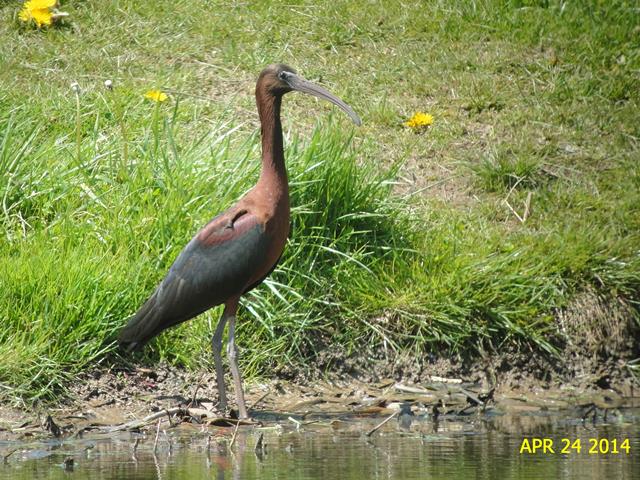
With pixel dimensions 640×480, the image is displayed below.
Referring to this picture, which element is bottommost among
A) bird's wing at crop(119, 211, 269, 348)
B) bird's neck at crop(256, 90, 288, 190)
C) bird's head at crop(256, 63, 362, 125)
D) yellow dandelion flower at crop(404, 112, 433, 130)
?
bird's wing at crop(119, 211, 269, 348)

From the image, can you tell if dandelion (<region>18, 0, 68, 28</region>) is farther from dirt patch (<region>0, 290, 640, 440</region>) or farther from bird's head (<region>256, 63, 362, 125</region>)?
dirt patch (<region>0, 290, 640, 440</region>)

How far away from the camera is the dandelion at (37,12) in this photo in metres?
9.44

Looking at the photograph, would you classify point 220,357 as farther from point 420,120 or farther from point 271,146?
point 420,120

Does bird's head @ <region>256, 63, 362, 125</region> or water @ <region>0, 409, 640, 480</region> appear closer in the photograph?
water @ <region>0, 409, 640, 480</region>

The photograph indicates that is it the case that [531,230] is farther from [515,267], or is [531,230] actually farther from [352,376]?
[352,376]

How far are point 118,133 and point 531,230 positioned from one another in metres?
2.89

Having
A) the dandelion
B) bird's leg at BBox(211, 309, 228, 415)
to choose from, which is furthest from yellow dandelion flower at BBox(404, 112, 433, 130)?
bird's leg at BBox(211, 309, 228, 415)

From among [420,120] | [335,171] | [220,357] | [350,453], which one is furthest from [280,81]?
[420,120]

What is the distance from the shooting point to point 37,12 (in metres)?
9.43

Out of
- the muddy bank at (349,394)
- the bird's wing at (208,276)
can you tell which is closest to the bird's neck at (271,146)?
the bird's wing at (208,276)

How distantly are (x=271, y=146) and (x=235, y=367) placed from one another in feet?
3.93

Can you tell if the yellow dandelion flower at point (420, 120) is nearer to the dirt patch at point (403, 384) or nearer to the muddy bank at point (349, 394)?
the dirt patch at point (403, 384)

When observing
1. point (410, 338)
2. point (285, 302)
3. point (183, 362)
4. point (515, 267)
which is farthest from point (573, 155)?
point (183, 362)

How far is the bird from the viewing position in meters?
6.30
